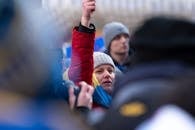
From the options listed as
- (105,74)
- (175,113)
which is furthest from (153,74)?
(105,74)

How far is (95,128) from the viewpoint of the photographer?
3.13ft

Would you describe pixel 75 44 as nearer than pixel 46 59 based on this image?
No

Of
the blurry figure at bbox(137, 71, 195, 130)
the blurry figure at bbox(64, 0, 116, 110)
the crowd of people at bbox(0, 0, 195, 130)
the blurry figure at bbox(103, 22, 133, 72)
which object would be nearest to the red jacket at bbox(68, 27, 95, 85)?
the blurry figure at bbox(64, 0, 116, 110)

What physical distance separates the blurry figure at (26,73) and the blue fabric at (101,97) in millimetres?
891

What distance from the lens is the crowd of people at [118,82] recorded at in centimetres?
86

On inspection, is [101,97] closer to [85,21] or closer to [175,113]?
[85,21]

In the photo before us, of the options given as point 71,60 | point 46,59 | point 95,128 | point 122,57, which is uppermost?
point 46,59

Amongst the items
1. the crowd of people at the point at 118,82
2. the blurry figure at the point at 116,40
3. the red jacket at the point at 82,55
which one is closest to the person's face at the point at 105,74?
the blurry figure at the point at 116,40

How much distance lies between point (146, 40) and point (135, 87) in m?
0.14

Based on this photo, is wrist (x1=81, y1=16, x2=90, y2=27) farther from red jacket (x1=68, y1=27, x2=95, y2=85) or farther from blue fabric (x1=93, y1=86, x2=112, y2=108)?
blue fabric (x1=93, y1=86, x2=112, y2=108)

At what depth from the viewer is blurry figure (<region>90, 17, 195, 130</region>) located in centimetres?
86

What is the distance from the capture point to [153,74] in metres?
0.93

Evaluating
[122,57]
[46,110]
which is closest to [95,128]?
[46,110]

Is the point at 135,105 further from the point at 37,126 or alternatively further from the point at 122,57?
the point at 122,57
